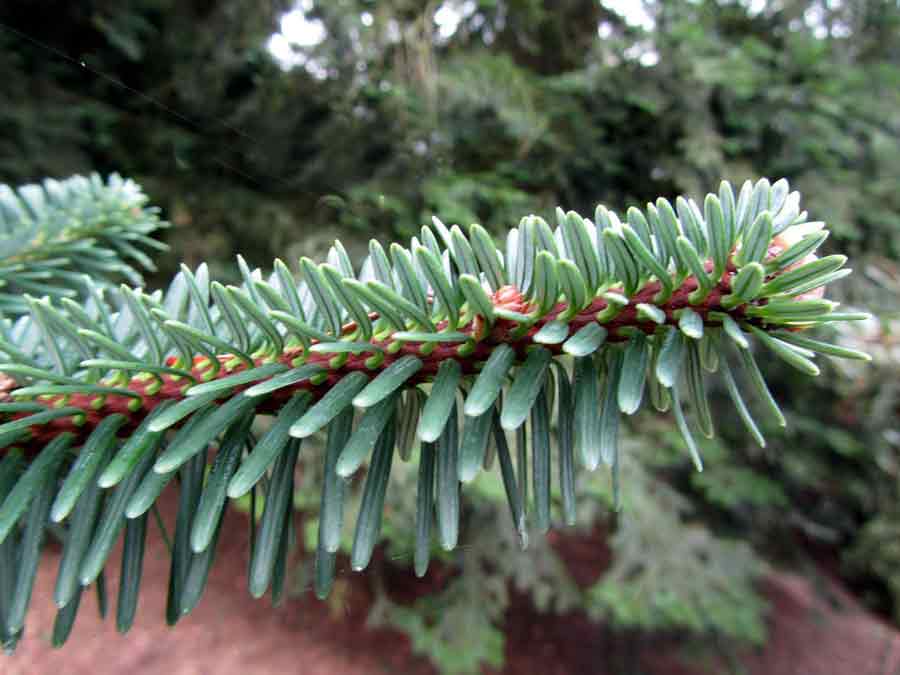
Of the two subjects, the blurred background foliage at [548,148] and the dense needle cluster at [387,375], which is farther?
A: the blurred background foliage at [548,148]

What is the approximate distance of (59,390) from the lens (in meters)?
0.30

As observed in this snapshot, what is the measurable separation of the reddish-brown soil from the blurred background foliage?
0.15 meters

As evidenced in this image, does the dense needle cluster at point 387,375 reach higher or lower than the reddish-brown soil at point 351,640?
higher

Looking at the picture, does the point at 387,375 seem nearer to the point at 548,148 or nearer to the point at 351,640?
the point at 548,148

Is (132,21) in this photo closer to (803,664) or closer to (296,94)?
(296,94)

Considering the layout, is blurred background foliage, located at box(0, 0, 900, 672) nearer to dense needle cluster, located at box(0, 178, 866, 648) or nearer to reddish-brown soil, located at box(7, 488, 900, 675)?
reddish-brown soil, located at box(7, 488, 900, 675)

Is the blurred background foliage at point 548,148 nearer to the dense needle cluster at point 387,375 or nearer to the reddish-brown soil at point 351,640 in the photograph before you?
the reddish-brown soil at point 351,640

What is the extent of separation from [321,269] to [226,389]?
83mm

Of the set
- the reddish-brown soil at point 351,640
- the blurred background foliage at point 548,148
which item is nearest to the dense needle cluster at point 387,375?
the reddish-brown soil at point 351,640

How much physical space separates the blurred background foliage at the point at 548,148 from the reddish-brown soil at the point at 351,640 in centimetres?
15

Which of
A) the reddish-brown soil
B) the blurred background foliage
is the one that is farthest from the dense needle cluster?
the blurred background foliage

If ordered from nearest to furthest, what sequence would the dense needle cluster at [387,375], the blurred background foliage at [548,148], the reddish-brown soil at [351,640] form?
1. the dense needle cluster at [387,375]
2. the reddish-brown soil at [351,640]
3. the blurred background foliage at [548,148]

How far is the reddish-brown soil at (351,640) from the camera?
736mm

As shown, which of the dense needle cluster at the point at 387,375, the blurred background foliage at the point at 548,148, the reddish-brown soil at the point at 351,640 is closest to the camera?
the dense needle cluster at the point at 387,375
